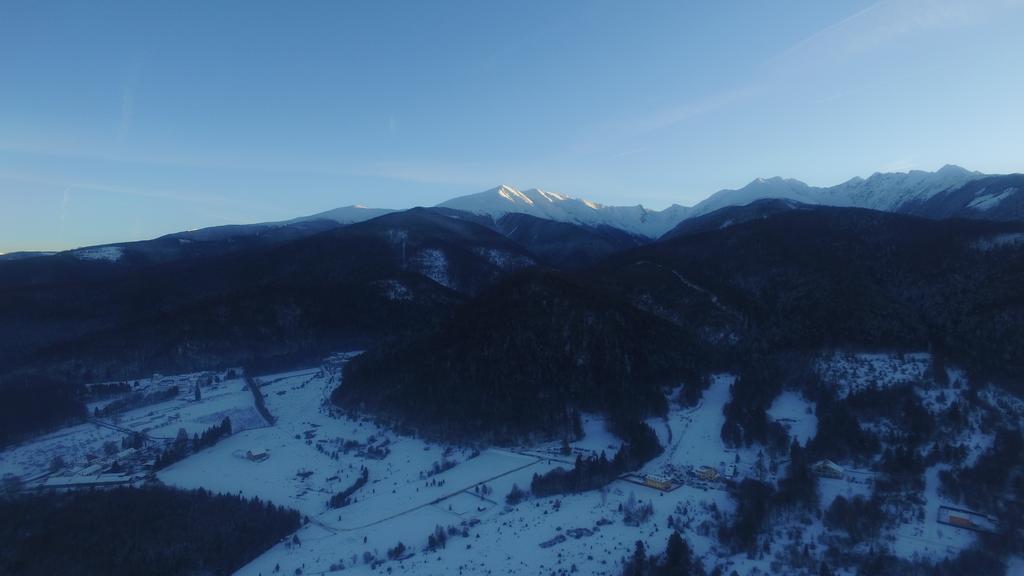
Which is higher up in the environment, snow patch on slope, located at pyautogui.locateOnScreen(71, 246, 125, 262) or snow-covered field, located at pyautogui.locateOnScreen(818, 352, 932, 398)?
snow patch on slope, located at pyautogui.locateOnScreen(71, 246, 125, 262)

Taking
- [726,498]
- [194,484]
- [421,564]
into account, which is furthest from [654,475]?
[194,484]

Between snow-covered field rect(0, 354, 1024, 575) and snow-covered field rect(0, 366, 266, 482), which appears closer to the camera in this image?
snow-covered field rect(0, 354, 1024, 575)

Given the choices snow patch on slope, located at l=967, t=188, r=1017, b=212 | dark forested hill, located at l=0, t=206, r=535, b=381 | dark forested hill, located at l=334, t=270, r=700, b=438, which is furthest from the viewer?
snow patch on slope, located at l=967, t=188, r=1017, b=212

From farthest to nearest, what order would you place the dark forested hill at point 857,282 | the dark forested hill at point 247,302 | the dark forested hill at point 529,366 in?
the dark forested hill at point 247,302, the dark forested hill at point 857,282, the dark forested hill at point 529,366

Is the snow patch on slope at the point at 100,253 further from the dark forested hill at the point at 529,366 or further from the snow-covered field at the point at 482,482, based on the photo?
the dark forested hill at the point at 529,366

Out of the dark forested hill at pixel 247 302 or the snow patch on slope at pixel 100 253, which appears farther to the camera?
the snow patch on slope at pixel 100 253

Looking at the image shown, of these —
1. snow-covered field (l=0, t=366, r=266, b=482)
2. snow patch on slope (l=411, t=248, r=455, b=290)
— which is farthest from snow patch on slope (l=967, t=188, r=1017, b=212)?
snow-covered field (l=0, t=366, r=266, b=482)

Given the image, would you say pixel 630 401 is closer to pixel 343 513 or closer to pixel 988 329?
pixel 343 513

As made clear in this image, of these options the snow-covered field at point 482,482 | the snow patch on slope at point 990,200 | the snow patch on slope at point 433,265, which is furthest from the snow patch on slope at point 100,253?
the snow patch on slope at point 990,200

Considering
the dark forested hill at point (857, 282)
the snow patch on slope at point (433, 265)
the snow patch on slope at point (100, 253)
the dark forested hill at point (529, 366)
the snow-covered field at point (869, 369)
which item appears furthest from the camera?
the snow patch on slope at point (100, 253)

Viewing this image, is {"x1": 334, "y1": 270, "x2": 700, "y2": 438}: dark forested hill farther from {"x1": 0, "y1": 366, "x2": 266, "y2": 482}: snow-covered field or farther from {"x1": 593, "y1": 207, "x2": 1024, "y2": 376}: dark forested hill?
{"x1": 0, "y1": 366, "x2": 266, "y2": 482}: snow-covered field

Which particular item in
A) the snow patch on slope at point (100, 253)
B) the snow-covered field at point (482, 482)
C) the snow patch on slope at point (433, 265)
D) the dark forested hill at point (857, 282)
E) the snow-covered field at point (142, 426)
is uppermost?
the snow patch on slope at point (100, 253)
